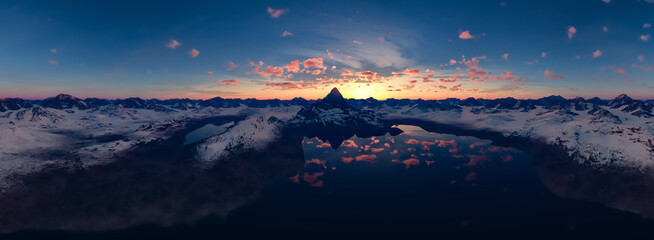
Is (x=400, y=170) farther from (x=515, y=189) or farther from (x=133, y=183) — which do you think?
(x=133, y=183)

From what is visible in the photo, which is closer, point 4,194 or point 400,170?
point 4,194

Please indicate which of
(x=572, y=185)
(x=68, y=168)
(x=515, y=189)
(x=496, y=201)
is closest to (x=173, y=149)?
(x=68, y=168)

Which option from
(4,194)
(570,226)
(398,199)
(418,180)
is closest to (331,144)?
(418,180)

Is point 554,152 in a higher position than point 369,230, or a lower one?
higher

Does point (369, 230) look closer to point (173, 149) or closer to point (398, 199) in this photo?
point (398, 199)

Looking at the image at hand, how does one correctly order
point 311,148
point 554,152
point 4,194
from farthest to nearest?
point 311,148
point 554,152
point 4,194

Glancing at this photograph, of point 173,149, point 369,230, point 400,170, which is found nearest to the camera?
point 369,230
